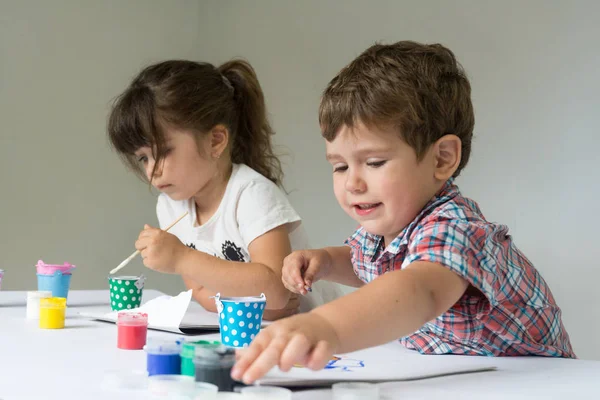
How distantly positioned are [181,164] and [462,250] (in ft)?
2.99

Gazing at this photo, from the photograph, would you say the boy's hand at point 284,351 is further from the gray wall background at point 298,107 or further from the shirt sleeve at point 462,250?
the gray wall background at point 298,107

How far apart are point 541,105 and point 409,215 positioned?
4.28 feet

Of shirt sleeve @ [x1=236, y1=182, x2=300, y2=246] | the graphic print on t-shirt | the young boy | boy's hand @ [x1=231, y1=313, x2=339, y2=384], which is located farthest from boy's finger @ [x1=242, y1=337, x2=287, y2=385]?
the graphic print on t-shirt

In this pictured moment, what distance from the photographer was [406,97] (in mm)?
1030

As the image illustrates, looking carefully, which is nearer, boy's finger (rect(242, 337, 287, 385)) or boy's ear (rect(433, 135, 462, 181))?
boy's finger (rect(242, 337, 287, 385))

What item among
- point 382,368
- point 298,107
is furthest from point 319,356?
point 298,107

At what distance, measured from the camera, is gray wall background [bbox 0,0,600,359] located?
2.09 m

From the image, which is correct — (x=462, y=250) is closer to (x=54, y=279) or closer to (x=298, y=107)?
(x=54, y=279)

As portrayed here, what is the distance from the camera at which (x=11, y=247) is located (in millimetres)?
3053

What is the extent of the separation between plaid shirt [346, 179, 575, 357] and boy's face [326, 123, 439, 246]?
0.03 metres

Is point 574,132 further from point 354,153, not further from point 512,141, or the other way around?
point 354,153

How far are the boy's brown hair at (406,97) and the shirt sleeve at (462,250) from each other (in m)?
0.16

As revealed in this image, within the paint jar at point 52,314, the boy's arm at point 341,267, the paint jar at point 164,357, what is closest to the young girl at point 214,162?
the boy's arm at point 341,267

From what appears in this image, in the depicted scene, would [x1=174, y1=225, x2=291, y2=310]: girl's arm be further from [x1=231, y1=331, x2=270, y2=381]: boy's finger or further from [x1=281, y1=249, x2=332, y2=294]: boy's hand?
[x1=231, y1=331, x2=270, y2=381]: boy's finger
